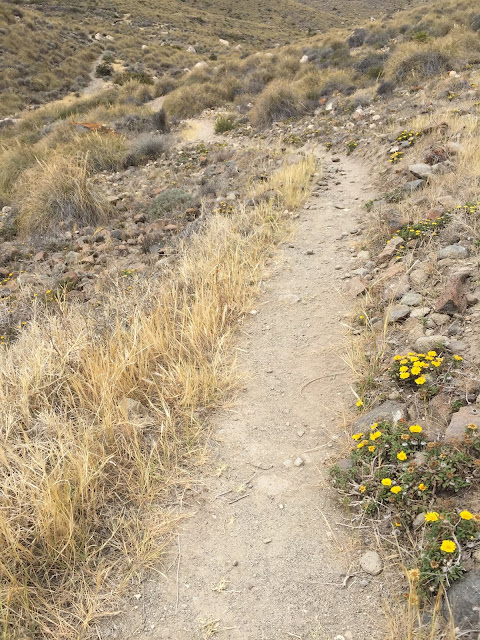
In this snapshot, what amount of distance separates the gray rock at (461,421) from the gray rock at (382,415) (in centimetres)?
28

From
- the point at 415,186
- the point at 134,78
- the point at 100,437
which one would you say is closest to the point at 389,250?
the point at 415,186

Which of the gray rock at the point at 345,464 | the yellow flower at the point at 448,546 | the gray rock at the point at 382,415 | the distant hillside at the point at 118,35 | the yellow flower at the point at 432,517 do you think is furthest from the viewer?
the distant hillside at the point at 118,35

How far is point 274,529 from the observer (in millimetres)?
2070

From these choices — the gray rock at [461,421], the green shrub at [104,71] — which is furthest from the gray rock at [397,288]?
the green shrub at [104,71]

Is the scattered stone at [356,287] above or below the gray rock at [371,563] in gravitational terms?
above

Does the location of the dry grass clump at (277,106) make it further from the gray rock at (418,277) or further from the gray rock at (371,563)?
the gray rock at (371,563)

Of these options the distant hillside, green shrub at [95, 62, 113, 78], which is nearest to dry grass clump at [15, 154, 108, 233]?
the distant hillside

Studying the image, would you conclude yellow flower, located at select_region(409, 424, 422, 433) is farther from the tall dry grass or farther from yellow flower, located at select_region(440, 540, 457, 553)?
the tall dry grass

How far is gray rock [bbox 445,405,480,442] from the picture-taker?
2.04m

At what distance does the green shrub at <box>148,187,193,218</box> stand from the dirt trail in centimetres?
424

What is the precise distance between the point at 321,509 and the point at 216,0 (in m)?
65.2

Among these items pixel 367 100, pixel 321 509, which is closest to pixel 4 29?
pixel 367 100

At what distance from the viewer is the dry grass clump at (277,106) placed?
37.6 feet

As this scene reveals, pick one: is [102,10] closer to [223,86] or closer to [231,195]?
[223,86]
